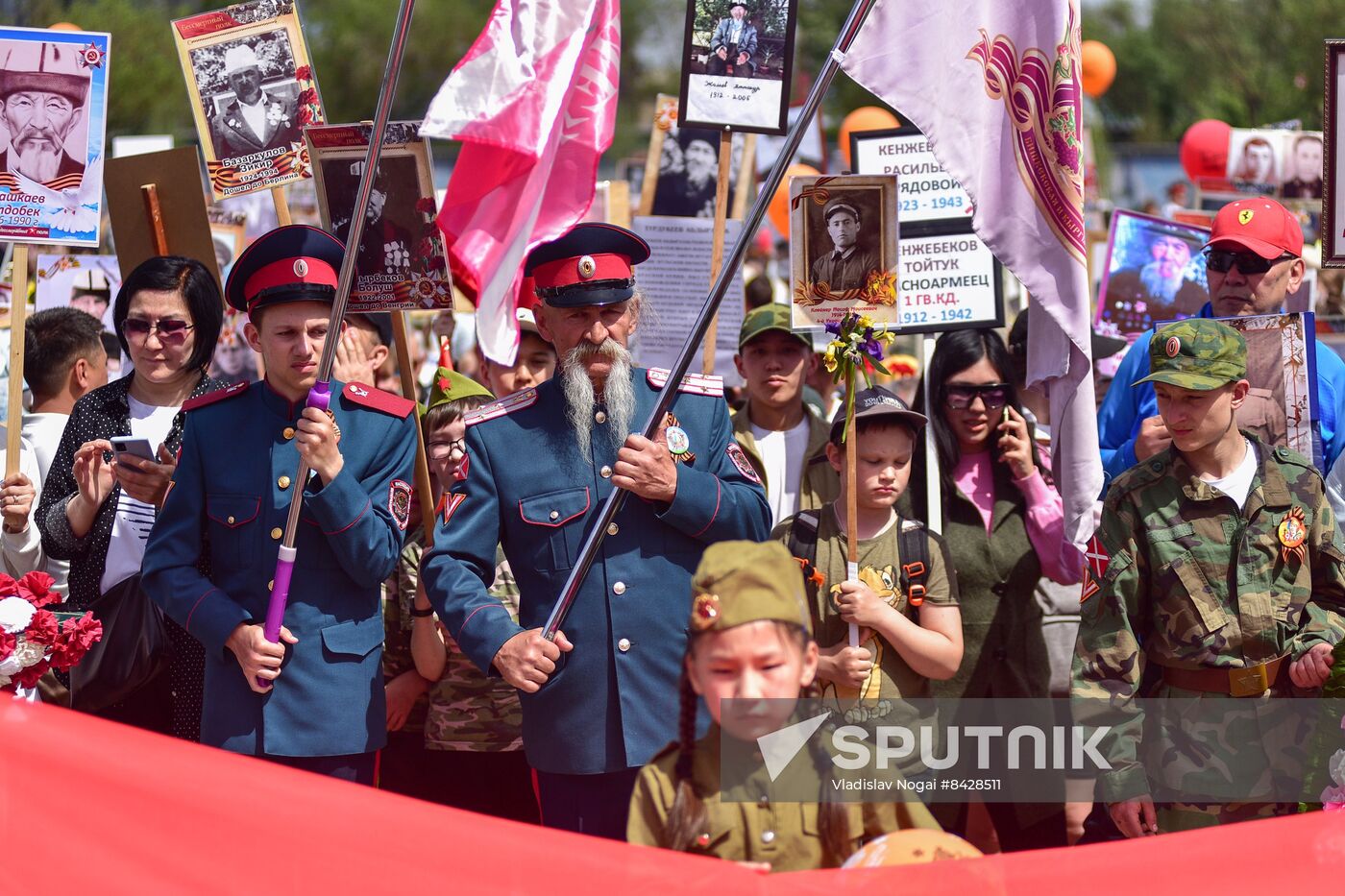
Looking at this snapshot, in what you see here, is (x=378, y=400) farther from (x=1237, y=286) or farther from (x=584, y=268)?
(x=1237, y=286)

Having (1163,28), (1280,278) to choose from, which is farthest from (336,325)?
(1163,28)

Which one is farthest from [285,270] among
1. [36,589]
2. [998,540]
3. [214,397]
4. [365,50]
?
[365,50]

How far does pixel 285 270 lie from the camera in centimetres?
418

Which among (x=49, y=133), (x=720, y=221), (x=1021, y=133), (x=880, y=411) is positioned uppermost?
(x=49, y=133)

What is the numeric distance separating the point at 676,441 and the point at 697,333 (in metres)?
0.33

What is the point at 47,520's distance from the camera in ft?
15.5

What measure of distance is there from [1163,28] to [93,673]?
54566mm

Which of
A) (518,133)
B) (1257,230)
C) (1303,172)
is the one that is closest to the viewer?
(518,133)

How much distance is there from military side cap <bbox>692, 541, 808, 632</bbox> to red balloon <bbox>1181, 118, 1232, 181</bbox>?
901 cm

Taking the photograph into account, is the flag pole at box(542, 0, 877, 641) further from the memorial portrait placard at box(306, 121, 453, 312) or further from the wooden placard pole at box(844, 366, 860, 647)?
the memorial portrait placard at box(306, 121, 453, 312)

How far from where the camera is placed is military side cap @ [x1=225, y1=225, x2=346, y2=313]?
4.16m

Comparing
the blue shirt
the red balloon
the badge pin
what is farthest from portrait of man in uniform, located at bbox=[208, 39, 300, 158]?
the red balloon

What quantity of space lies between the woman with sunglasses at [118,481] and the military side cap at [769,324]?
186cm

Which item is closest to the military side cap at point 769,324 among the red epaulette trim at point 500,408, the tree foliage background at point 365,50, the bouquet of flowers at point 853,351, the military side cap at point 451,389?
the military side cap at point 451,389
